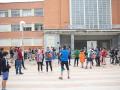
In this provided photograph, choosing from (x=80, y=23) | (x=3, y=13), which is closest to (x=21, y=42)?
(x=3, y=13)

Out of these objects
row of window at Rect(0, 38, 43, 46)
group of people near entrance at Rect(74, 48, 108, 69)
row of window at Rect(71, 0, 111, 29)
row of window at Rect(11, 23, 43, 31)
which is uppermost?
row of window at Rect(71, 0, 111, 29)

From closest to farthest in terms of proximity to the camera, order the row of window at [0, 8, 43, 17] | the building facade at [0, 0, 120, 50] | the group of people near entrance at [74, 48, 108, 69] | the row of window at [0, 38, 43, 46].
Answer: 1. the group of people near entrance at [74, 48, 108, 69]
2. the building facade at [0, 0, 120, 50]
3. the row of window at [0, 38, 43, 46]
4. the row of window at [0, 8, 43, 17]

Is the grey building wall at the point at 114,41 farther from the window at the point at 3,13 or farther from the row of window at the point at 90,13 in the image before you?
the window at the point at 3,13

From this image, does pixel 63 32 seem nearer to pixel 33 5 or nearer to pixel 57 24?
pixel 57 24

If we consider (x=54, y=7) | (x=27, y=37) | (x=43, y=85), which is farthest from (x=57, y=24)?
(x=43, y=85)

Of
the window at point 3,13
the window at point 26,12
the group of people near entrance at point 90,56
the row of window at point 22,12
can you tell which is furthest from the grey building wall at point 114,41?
the group of people near entrance at point 90,56

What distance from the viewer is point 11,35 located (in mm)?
66125

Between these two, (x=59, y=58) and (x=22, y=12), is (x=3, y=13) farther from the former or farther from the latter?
(x=59, y=58)

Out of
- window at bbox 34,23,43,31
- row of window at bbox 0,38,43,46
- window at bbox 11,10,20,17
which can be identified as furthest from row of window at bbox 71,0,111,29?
window at bbox 11,10,20,17

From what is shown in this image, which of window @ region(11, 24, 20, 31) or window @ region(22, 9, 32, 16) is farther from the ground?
window @ region(22, 9, 32, 16)

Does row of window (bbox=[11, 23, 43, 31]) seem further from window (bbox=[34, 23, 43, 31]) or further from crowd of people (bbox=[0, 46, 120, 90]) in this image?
Answer: crowd of people (bbox=[0, 46, 120, 90])

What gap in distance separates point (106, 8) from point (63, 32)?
9110 millimetres

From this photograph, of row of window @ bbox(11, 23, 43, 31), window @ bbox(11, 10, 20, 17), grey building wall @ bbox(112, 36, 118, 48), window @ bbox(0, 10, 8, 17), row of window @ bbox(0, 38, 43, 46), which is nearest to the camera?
grey building wall @ bbox(112, 36, 118, 48)

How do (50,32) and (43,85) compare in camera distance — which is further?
(50,32)
